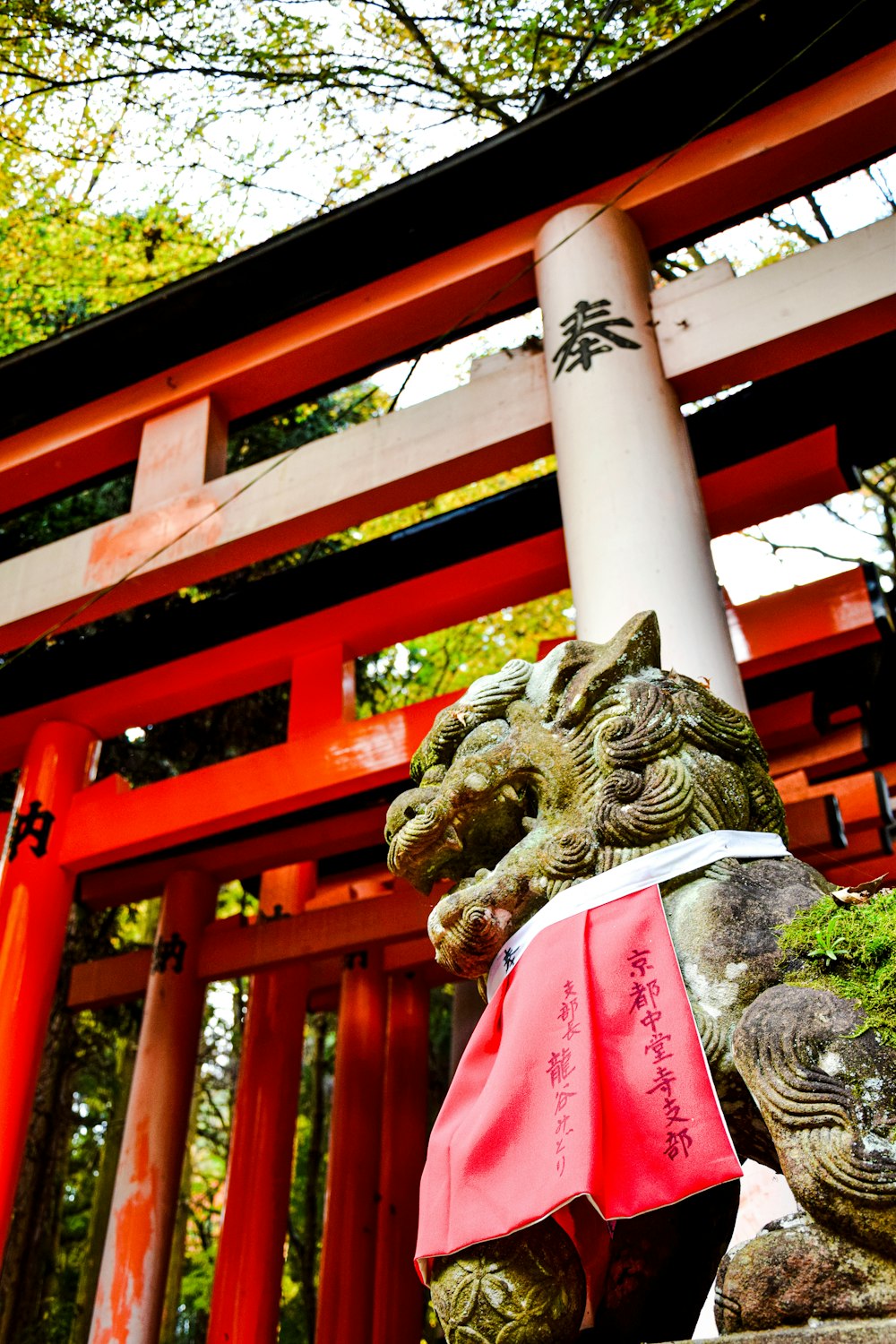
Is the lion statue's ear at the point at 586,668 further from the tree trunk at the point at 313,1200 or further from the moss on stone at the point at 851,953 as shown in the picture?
the tree trunk at the point at 313,1200

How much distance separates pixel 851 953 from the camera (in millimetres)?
1452

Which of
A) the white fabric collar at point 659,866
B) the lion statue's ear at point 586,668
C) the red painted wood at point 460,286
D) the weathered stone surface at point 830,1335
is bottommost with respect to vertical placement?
the weathered stone surface at point 830,1335

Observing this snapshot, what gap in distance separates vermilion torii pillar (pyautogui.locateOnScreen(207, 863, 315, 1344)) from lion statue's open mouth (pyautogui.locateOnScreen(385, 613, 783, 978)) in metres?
5.94

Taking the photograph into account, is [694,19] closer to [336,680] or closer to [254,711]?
[336,680]

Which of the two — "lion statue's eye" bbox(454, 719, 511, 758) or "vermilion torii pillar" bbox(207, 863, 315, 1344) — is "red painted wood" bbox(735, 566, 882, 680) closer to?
"lion statue's eye" bbox(454, 719, 511, 758)

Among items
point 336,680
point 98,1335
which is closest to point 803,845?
point 336,680

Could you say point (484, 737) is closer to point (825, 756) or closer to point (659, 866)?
point (659, 866)

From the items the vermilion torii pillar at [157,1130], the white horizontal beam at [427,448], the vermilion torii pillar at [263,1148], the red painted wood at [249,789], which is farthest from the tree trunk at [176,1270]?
the white horizontal beam at [427,448]

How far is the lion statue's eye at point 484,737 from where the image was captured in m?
2.02

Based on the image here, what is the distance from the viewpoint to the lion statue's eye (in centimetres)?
202

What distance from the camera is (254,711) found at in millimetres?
9852

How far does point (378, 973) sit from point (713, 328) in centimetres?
605

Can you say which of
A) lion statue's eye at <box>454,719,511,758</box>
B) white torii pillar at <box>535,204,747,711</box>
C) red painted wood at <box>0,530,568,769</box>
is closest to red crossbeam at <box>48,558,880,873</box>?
red painted wood at <box>0,530,568,769</box>

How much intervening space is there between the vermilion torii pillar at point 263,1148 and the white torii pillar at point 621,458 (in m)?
4.97
